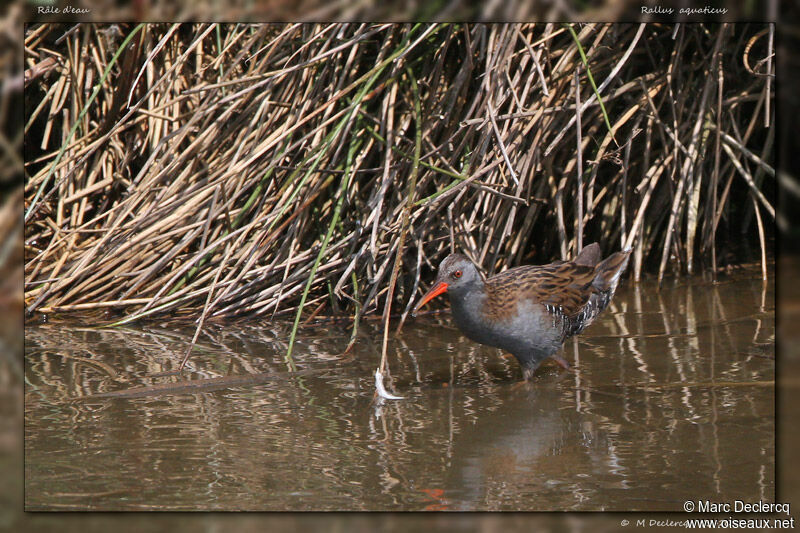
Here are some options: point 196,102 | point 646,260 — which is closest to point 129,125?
point 196,102

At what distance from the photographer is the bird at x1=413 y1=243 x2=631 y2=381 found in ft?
12.2

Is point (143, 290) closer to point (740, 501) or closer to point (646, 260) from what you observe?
point (646, 260)

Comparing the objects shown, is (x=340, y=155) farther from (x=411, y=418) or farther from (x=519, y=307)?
(x=411, y=418)

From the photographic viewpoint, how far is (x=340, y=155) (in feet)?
14.7

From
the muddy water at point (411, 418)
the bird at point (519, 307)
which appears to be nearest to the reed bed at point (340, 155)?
the muddy water at point (411, 418)

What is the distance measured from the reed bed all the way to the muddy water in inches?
11.9

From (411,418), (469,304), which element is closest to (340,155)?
(469,304)

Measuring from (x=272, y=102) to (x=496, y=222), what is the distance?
1193mm

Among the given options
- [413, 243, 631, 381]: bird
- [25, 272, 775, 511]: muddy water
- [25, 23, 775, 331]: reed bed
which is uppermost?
[25, 23, 775, 331]: reed bed

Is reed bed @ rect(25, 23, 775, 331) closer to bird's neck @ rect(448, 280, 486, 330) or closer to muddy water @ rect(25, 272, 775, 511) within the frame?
muddy water @ rect(25, 272, 775, 511)

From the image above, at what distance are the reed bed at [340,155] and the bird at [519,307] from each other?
1.33ft

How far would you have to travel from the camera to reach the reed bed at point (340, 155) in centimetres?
420

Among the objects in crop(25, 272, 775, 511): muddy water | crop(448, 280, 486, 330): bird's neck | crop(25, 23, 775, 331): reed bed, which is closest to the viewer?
crop(25, 272, 775, 511): muddy water

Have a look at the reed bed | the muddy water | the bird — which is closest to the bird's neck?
the bird
